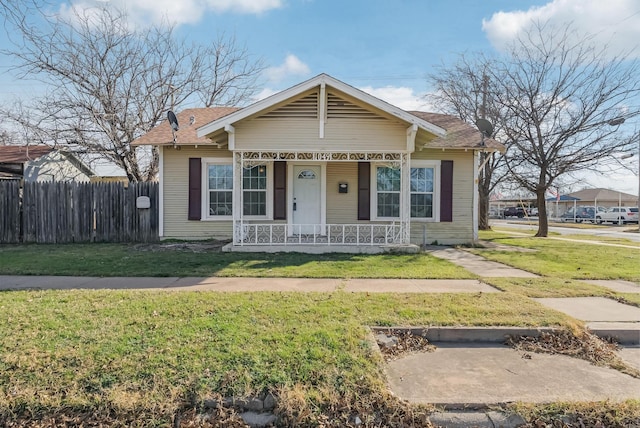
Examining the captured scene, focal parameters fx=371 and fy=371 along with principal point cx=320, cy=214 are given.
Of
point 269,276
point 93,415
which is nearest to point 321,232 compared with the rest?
point 269,276

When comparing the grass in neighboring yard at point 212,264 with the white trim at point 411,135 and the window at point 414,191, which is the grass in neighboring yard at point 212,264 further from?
the white trim at point 411,135

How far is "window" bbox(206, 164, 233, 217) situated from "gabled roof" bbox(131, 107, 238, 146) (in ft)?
3.11

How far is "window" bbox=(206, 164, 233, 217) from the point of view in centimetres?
1211

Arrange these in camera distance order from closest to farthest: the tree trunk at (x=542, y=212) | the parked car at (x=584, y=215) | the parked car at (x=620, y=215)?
the tree trunk at (x=542, y=212) < the parked car at (x=620, y=215) < the parked car at (x=584, y=215)

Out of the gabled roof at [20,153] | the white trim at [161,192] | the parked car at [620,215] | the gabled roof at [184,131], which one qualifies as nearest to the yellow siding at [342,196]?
the gabled roof at [184,131]

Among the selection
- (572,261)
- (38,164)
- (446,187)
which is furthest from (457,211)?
(38,164)

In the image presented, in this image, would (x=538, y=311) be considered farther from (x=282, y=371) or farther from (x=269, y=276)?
(x=269, y=276)

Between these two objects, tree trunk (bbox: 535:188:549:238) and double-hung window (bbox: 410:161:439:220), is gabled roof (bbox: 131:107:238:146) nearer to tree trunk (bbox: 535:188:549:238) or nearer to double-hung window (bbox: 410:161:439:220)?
double-hung window (bbox: 410:161:439:220)

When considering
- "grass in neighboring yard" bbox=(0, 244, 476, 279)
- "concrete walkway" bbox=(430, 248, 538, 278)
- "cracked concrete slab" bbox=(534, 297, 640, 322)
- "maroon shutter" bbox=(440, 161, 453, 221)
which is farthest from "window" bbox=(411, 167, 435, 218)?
"cracked concrete slab" bbox=(534, 297, 640, 322)

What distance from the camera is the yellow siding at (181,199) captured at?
12023mm

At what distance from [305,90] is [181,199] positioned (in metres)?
5.59

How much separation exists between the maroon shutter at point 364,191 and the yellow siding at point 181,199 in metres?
4.29

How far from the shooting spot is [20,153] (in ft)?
60.7

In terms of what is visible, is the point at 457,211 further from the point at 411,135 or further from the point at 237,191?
the point at 237,191
